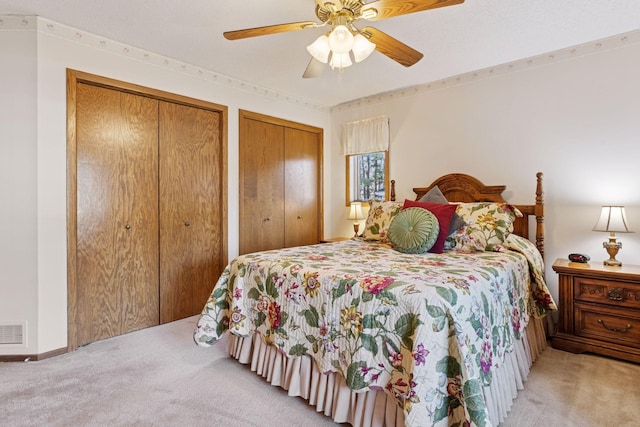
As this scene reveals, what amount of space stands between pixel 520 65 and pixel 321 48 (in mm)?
2191

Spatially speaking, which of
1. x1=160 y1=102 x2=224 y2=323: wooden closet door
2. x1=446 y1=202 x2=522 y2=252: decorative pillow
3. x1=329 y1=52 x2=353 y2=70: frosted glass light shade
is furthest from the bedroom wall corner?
x1=446 y1=202 x2=522 y2=252: decorative pillow

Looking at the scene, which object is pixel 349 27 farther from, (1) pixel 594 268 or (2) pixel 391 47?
(1) pixel 594 268

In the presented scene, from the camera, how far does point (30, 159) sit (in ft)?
7.78

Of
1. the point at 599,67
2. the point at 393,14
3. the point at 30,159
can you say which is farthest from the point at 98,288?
the point at 599,67

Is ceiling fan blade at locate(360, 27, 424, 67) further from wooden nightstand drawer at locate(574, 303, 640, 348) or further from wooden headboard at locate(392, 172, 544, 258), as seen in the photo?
wooden nightstand drawer at locate(574, 303, 640, 348)

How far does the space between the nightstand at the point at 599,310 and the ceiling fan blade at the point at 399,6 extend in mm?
2038

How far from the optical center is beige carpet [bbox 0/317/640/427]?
171 centimetres

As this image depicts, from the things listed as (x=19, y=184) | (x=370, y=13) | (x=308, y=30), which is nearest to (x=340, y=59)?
(x=370, y=13)

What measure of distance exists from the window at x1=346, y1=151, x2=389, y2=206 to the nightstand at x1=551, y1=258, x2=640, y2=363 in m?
2.04

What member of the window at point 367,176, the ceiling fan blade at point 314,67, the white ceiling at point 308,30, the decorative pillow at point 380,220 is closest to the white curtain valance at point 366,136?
the window at point 367,176

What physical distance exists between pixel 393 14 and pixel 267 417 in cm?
222

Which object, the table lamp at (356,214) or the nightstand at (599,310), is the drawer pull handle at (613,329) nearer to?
the nightstand at (599,310)

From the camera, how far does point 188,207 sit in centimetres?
327

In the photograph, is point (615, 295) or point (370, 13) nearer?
point (370, 13)
